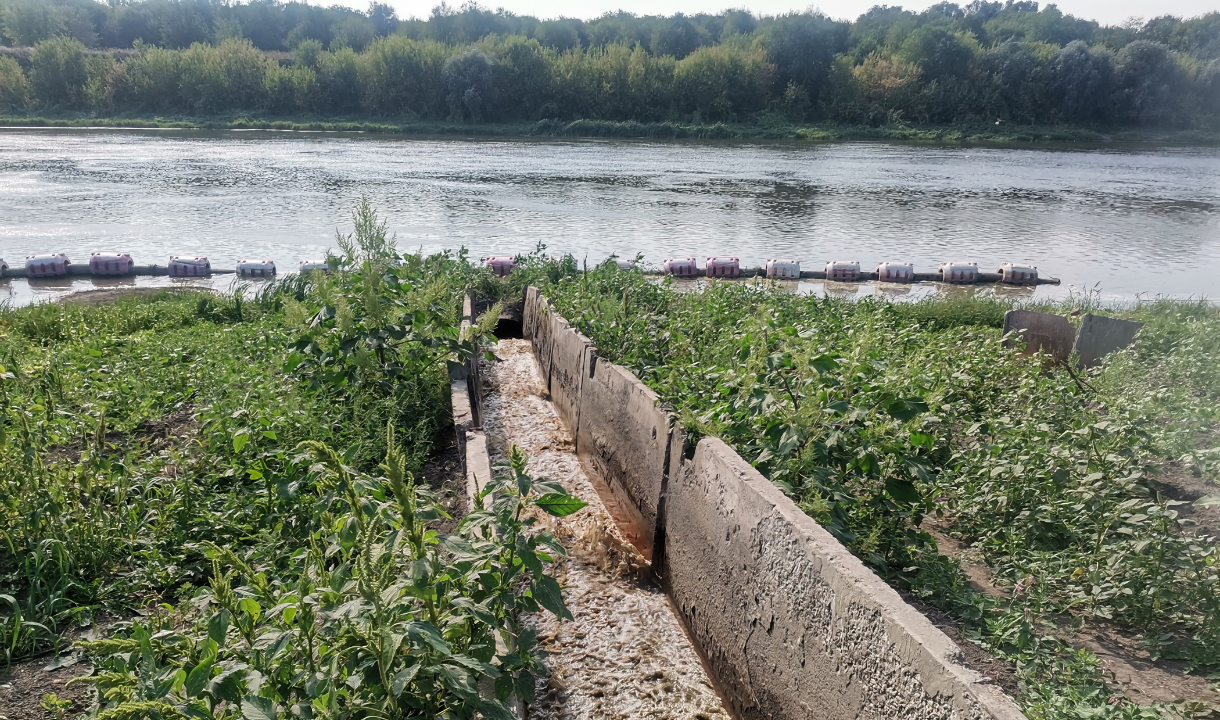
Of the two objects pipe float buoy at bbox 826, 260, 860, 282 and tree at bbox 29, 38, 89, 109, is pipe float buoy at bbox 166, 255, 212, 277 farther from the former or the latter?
tree at bbox 29, 38, 89, 109

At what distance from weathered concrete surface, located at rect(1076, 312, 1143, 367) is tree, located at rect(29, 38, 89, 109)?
203 feet

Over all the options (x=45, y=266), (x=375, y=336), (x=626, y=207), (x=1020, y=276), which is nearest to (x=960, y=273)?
(x=1020, y=276)

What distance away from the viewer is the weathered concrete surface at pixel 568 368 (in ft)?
19.1

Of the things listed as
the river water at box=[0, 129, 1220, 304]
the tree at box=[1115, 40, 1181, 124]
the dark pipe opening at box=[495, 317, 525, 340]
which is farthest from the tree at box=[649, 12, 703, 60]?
the dark pipe opening at box=[495, 317, 525, 340]

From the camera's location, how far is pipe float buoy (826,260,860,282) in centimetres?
1226

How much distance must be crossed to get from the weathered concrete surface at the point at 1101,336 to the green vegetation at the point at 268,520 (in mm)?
5112

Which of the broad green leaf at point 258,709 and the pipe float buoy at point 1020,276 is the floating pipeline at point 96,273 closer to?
the broad green leaf at point 258,709

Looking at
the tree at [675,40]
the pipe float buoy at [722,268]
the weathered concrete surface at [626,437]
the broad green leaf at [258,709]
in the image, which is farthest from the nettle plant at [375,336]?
the tree at [675,40]

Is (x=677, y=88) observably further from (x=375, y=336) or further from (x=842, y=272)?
(x=375, y=336)

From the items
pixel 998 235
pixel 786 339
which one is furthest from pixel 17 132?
pixel 786 339

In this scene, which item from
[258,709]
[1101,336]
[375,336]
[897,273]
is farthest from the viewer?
[897,273]

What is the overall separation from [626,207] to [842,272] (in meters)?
7.89

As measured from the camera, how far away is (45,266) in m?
11.2

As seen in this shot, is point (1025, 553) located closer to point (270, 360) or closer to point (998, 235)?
point (270, 360)
